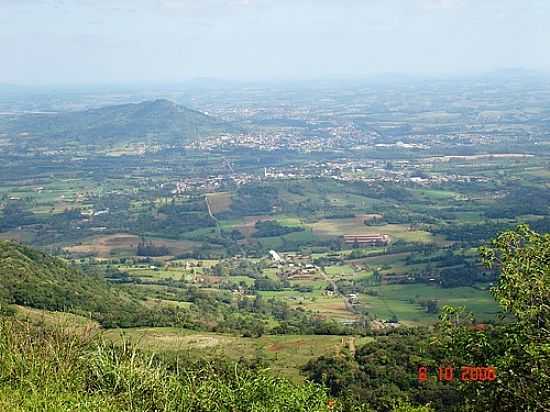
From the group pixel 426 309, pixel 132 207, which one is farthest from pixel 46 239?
pixel 426 309

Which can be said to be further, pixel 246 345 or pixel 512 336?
pixel 246 345

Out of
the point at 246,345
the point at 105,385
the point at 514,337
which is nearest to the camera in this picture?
the point at 514,337

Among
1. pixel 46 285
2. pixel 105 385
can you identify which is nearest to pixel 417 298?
pixel 46 285

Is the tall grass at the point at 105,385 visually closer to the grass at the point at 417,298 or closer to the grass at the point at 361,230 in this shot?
Answer: the grass at the point at 417,298

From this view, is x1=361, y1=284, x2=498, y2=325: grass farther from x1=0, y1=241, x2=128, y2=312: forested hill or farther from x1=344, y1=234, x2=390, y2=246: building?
x1=0, y1=241, x2=128, y2=312: forested hill

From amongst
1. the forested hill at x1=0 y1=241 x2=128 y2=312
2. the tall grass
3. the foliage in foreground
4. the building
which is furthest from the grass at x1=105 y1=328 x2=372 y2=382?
the building

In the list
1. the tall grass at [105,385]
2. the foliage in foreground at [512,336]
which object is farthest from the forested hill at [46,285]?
the foliage in foreground at [512,336]

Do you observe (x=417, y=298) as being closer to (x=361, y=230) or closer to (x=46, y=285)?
(x=361, y=230)

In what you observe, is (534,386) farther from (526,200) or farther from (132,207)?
(132,207)
